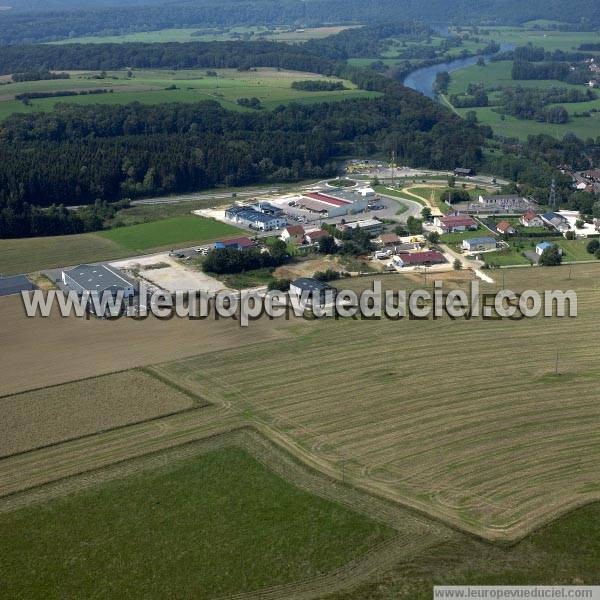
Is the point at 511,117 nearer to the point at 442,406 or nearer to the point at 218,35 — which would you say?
the point at 442,406

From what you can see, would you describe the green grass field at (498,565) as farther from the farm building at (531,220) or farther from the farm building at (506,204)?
the farm building at (506,204)

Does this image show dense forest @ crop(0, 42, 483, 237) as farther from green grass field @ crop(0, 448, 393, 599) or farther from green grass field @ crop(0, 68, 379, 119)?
green grass field @ crop(0, 448, 393, 599)

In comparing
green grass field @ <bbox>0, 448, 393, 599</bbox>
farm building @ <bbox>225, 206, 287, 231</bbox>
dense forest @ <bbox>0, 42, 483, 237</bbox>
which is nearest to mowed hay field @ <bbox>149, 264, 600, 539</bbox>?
green grass field @ <bbox>0, 448, 393, 599</bbox>

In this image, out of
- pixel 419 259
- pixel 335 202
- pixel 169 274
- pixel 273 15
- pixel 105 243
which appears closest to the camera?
pixel 169 274

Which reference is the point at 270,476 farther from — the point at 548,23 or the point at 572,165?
the point at 548,23

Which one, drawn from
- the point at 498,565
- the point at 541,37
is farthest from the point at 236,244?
the point at 541,37

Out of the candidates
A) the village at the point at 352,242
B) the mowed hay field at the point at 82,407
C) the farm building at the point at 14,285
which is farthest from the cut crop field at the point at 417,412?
the village at the point at 352,242
